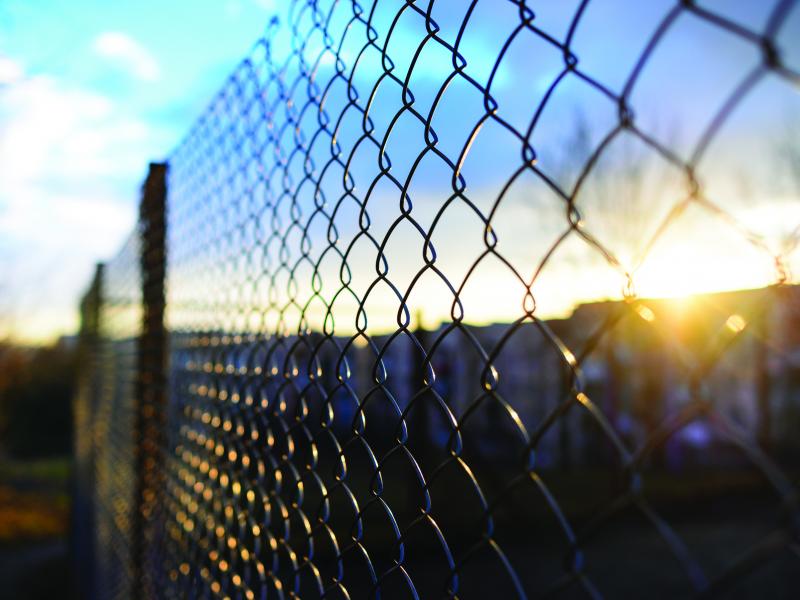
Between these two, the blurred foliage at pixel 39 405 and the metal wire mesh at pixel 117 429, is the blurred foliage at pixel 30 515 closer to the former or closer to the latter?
the metal wire mesh at pixel 117 429

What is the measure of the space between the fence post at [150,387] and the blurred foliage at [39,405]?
13343mm

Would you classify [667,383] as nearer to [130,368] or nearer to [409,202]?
[130,368]

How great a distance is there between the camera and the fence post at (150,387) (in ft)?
8.44

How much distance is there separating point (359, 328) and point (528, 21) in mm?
600

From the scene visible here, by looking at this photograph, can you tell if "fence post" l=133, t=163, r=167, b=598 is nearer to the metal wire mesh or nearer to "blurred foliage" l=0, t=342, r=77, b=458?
the metal wire mesh

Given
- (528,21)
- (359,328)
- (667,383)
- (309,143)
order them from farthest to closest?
(667,383), (309,143), (359,328), (528,21)

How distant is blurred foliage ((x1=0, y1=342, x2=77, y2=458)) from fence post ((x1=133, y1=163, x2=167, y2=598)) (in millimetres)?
13343

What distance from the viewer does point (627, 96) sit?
56 centimetres

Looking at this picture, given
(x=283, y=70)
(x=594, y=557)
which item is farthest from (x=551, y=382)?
(x=283, y=70)

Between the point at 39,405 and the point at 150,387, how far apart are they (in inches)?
594

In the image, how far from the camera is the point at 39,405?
51.2ft

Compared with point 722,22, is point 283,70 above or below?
above

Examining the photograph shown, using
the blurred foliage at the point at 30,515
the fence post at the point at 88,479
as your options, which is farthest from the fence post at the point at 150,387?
the blurred foliage at the point at 30,515

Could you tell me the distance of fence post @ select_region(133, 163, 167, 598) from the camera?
257 cm
